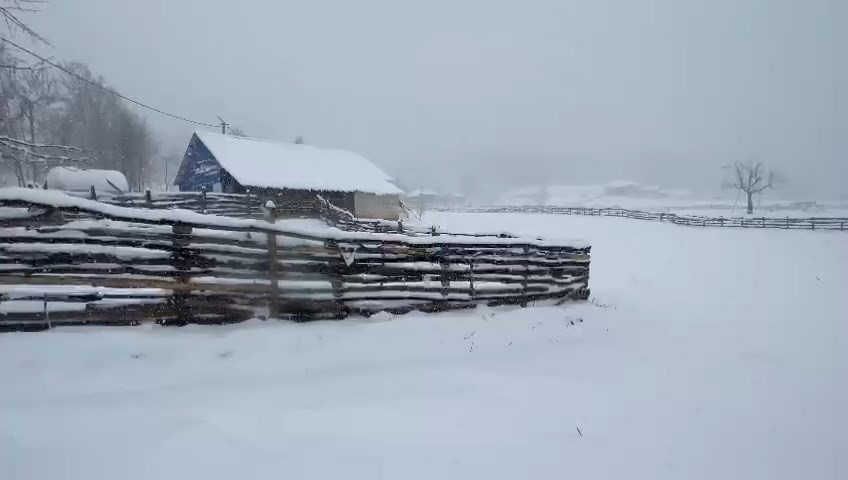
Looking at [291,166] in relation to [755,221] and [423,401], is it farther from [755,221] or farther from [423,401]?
[755,221]

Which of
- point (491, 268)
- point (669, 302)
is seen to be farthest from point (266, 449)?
point (669, 302)

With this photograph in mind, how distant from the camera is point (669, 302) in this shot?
11039mm

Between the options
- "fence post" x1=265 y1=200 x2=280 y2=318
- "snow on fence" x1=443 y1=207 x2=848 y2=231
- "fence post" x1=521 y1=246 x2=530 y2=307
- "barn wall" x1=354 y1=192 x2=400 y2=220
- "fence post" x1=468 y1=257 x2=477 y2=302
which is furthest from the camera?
"snow on fence" x1=443 y1=207 x2=848 y2=231

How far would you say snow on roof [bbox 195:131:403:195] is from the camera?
24938 mm

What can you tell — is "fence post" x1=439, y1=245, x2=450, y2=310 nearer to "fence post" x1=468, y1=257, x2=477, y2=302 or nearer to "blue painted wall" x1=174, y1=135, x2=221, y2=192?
"fence post" x1=468, y1=257, x2=477, y2=302

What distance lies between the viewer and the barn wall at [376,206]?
28891 millimetres

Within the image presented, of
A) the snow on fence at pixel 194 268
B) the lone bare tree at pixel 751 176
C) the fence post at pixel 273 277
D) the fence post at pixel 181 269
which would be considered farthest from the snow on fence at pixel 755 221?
the fence post at pixel 181 269

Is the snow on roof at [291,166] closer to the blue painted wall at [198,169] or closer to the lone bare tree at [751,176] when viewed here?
the blue painted wall at [198,169]

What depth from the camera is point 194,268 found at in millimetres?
5590

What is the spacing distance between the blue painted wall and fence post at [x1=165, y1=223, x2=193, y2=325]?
23.4m

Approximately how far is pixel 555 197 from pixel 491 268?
118447 millimetres

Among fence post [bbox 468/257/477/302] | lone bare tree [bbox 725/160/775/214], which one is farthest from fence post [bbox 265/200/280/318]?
lone bare tree [bbox 725/160/775/214]

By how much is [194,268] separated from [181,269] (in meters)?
0.15

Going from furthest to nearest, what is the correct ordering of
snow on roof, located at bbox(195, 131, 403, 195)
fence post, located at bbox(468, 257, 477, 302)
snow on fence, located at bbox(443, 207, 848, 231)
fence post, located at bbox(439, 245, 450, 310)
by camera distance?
snow on fence, located at bbox(443, 207, 848, 231), snow on roof, located at bbox(195, 131, 403, 195), fence post, located at bbox(468, 257, 477, 302), fence post, located at bbox(439, 245, 450, 310)
